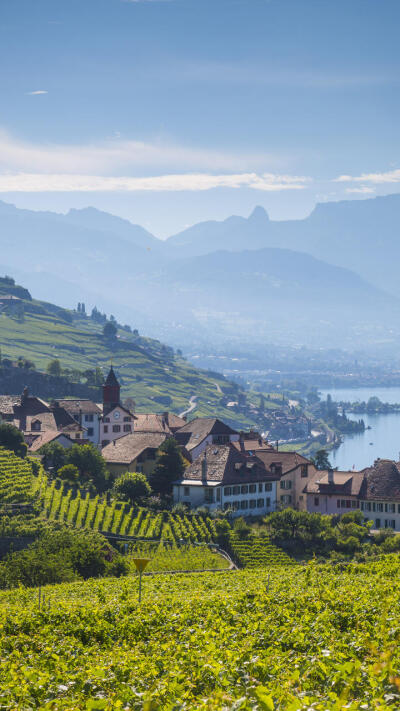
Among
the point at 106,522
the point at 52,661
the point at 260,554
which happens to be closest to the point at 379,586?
the point at 52,661

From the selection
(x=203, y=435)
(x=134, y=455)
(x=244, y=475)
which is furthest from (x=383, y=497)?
(x=203, y=435)

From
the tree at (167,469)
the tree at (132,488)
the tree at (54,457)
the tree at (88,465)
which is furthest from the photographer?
the tree at (54,457)

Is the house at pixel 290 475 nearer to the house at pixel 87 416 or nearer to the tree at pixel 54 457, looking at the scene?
the tree at pixel 54 457

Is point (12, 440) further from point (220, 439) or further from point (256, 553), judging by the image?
point (256, 553)

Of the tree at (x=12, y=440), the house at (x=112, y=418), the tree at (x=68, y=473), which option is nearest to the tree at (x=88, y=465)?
the tree at (x=68, y=473)

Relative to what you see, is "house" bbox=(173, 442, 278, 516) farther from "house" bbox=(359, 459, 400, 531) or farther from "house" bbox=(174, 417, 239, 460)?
"house" bbox=(174, 417, 239, 460)

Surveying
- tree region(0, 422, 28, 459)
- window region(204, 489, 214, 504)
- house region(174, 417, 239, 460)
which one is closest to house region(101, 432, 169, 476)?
house region(174, 417, 239, 460)

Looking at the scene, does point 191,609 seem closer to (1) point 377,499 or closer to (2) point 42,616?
(2) point 42,616
